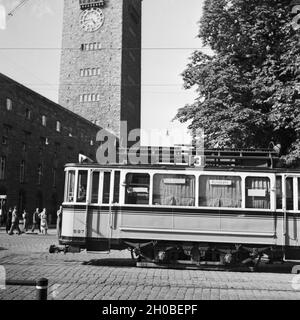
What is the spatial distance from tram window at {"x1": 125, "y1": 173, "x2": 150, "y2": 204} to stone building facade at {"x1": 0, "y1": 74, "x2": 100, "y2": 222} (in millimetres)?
30391

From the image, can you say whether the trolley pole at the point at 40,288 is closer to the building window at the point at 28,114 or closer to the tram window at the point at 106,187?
the tram window at the point at 106,187

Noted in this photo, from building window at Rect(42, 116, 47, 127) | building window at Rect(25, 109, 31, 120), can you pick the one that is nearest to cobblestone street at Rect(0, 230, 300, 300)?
building window at Rect(25, 109, 31, 120)

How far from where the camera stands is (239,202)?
12.6 meters

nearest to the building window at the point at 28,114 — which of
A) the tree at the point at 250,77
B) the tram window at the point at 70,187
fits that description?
the tree at the point at 250,77

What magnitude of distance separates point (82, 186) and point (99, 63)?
7753cm

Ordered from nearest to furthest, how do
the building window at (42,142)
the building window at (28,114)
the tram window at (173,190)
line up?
1. the tram window at (173,190)
2. the building window at (28,114)
3. the building window at (42,142)

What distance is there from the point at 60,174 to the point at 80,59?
40.2m

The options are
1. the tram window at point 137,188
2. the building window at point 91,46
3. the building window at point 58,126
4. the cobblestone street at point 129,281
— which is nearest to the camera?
the cobblestone street at point 129,281

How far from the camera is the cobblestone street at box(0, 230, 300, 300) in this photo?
849 centimetres

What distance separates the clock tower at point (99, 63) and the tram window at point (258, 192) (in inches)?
2865

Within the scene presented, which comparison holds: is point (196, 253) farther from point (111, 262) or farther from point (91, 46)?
point (91, 46)

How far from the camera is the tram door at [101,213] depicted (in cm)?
1291

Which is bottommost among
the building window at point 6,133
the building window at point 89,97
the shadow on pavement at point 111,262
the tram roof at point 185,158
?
the shadow on pavement at point 111,262
